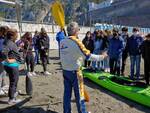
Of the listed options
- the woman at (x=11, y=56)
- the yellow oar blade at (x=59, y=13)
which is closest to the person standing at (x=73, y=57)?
→ the woman at (x=11, y=56)

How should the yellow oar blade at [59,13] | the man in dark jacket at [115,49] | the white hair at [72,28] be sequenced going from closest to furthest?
the white hair at [72,28]
the yellow oar blade at [59,13]
the man in dark jacket at [115,49]

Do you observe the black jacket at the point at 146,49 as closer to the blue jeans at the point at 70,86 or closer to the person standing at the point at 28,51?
the person standing at the point at 28,51

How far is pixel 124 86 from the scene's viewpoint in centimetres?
984

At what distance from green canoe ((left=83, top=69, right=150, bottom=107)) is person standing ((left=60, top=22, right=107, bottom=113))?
216 cm

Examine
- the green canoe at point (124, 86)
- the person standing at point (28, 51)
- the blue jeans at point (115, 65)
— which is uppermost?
the person standing at point (28, 51)

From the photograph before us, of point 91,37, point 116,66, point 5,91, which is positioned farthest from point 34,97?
point 91,37

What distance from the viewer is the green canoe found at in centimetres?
893

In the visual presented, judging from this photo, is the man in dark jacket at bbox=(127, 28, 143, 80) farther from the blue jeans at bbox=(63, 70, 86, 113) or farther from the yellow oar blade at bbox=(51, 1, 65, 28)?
the blue jeans at bbox=(63, 70, 86, 113)

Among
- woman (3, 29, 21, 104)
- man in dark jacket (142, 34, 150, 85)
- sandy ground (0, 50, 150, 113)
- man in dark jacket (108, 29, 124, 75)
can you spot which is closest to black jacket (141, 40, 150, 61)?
man in dark jacket (142, 34, 150, 85)

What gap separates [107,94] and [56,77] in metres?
2.98

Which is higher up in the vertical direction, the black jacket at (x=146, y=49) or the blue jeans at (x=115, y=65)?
the black jacket at (x=146, y=49)

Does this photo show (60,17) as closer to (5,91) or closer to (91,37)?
(5,91)

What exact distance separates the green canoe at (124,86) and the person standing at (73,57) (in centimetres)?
216

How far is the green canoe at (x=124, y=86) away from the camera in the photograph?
8.93m
